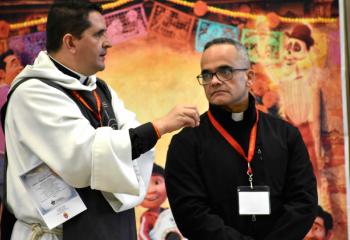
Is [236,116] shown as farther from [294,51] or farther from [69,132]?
[294,51]

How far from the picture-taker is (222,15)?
4.00 meters

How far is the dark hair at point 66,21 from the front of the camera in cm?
236

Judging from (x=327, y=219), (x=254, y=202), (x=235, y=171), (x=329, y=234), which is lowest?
(x=329, y=234)

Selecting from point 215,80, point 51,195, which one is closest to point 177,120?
point 215,80

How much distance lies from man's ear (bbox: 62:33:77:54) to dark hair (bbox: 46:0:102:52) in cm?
2

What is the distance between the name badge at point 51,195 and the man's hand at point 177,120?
46cm

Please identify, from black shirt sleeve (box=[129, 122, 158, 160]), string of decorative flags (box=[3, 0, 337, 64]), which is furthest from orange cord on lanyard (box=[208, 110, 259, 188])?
string of decorative flags (box=[3, 0, 337, 64])

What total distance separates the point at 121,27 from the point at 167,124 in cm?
204

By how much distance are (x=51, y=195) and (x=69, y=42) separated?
2.34 ft

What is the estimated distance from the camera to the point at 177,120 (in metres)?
2.21

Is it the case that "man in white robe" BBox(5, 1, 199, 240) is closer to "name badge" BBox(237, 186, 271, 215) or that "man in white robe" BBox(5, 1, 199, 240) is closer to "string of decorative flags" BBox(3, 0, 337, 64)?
"name badge" BBox(237, 186, 271, 215)

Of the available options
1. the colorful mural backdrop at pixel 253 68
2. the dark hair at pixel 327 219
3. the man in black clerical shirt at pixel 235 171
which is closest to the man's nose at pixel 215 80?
the man in black clerical shirt at pixel 235 171

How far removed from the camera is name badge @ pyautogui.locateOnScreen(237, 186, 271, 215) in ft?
7.73

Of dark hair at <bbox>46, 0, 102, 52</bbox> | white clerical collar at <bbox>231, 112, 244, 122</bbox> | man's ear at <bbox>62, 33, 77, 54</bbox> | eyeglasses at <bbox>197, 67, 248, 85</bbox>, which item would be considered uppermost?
dark hair at <bbox>46, 0, 102, 52</bbox>
